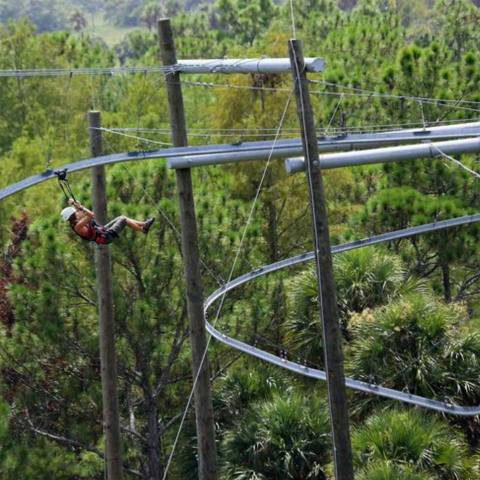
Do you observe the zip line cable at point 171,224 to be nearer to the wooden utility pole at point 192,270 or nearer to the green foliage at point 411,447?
the wooden utility pole at point 192,270

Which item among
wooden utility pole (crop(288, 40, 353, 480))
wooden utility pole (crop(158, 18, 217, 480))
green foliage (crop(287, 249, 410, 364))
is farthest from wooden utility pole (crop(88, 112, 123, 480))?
wooden utility pole (crop(288, 40, 353, 480))

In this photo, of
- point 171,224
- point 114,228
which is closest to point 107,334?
point 171,224

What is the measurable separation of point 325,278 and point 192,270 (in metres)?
3.09

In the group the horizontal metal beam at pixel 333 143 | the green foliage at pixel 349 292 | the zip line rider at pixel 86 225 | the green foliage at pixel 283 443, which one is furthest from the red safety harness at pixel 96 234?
the green foliage at pixel 349 292

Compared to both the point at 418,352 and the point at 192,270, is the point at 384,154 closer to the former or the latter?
the point at 192,270

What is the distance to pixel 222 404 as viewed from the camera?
18922 millimetres

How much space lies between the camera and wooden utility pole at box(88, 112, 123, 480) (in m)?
16.8

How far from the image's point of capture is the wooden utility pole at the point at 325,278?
11.9m

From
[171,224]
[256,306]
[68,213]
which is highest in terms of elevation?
[68,213]

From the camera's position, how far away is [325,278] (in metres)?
12.2

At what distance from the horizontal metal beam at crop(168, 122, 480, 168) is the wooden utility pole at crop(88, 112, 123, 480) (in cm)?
293

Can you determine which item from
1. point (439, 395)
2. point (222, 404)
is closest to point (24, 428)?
point (222, 404)

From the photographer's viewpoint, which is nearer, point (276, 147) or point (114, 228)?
point (276, 147)

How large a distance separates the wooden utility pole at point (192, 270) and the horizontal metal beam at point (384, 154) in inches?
88.3
